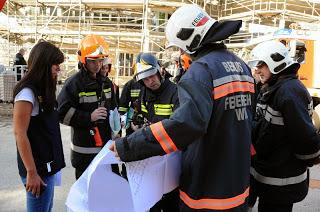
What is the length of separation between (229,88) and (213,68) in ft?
0.47

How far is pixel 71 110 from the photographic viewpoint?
331 centimetres

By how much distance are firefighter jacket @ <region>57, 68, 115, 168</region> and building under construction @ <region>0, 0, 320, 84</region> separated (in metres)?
15.6

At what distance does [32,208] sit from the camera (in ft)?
8.70

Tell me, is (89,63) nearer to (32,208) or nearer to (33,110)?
(33,110)

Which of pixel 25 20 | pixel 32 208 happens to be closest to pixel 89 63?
pixel 32 208

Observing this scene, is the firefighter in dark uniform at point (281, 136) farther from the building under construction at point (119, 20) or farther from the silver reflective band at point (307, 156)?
the building under construction at point (119, 20)

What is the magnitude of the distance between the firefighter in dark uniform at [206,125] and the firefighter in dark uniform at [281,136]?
582 millimetres

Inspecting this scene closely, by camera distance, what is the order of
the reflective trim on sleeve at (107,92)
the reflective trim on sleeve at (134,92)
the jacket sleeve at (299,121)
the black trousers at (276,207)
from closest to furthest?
1. the jacket sleeve at (299,121)
2. the black trousers at (276,207)
3. the reflective trim on sleeve at (107,92)
4. the reflective trim on sleeve at (134,92)

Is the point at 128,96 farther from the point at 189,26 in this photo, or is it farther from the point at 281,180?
the point at 189,26

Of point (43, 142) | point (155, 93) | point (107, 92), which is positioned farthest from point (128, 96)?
point (43, 142)

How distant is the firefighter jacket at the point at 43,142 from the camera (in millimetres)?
2553

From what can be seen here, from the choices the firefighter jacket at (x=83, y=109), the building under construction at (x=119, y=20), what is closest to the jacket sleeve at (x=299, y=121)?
the firefighter jacket at (x=83, y=109)

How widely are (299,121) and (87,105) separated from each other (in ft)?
6.27

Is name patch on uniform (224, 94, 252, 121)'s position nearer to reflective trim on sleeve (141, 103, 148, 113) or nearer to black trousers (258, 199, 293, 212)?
black trousers (258, 199, 293, 212)
